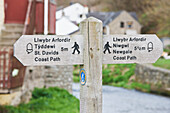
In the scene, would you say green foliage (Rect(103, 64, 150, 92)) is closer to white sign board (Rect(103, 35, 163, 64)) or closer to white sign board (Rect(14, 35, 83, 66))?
white sign board (Rect(103, 35, 163, 64))

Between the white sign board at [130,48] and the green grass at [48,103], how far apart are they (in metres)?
6.18

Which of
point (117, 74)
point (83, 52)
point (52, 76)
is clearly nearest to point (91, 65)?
point (83, 52)

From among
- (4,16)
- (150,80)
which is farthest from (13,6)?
(150,80)

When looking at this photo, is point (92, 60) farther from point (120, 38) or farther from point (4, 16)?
point (4, 16)

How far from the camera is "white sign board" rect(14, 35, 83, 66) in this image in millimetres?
2897

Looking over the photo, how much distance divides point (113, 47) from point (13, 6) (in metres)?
9.42

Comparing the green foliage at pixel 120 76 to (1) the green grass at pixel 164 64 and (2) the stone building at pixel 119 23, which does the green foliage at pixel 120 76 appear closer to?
(1) the green grass at pixel 164 64

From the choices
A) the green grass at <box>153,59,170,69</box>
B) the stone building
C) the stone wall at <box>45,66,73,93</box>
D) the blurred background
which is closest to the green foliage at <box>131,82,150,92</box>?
the blurred background

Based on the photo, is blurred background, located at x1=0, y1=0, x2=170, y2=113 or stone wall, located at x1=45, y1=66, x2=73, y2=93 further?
stone wall, located at x1=45, y1=66, x2=73, y2=93

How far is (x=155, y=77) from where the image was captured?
847 inches

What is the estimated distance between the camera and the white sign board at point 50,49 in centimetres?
290

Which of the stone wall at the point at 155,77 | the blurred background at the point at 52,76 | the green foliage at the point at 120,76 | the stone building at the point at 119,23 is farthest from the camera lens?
the stone building at the point at 119,23

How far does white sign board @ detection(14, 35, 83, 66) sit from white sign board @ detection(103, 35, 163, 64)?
30 centimetres

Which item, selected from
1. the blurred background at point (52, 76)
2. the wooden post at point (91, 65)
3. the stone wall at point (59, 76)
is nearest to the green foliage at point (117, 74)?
the blurred background at point (52, 76)
